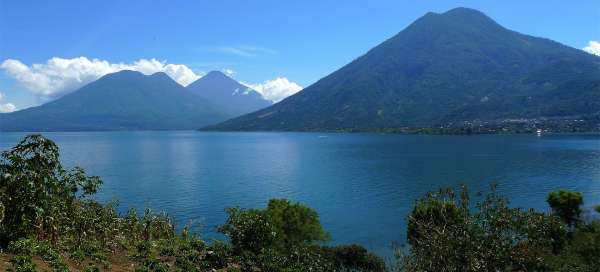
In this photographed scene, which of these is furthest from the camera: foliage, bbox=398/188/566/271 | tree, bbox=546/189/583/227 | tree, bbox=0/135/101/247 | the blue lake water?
the blue lake water

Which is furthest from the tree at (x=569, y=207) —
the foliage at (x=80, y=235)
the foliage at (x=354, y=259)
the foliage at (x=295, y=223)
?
the foliage at (x=80, y=235)

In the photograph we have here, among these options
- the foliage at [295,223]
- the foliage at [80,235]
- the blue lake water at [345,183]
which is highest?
the foliage at [80,235]

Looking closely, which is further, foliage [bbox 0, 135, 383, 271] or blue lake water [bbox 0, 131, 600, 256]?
blue lake water [bbox 0, 131, 600, 256]

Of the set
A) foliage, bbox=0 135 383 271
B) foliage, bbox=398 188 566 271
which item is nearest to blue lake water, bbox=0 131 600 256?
foliage, bbox=0 135 383 271

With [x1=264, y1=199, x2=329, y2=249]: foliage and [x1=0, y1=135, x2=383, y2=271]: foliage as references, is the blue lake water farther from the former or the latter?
[x1=0, y1=135, x2=383, y2=271]: foliage

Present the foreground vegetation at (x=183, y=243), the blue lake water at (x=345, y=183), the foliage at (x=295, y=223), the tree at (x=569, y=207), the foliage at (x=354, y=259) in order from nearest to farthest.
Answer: the foreground vegetation at (x=183, y=243) → the foliage at (x=354, y=259) → the foliage at (x=295, y=223) → the tree at (x=569, y=207) → the blue lake water at (x=345, y=183)

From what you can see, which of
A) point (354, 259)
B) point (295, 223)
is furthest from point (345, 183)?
point (354, 259)

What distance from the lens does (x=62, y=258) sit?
28031 mm

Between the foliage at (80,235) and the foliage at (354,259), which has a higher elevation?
the foliage at (80,235)

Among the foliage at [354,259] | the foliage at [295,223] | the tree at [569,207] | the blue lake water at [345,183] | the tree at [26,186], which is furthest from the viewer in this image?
the blue lake water at [345,183]

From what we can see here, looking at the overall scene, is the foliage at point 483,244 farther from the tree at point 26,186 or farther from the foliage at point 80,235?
the tree at point 26,186

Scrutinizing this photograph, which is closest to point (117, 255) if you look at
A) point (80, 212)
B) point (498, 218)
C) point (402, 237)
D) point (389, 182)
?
point (80, 212)

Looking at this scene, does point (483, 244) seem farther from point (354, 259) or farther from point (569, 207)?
point (569, 207)

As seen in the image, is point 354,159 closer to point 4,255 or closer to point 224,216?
point 224,216
